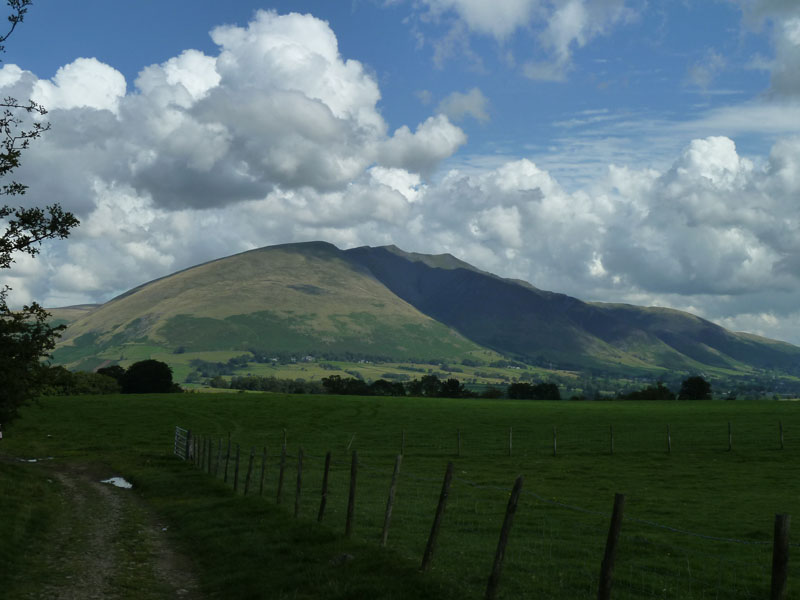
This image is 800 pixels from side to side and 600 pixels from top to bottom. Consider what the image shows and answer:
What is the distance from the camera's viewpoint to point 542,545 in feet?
76.0

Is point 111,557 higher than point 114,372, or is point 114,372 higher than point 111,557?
point 111,557

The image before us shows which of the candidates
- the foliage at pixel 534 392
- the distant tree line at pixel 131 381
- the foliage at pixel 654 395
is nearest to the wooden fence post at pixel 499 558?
the distant tree line at pixel 131 381

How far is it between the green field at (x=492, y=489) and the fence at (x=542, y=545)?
116mm

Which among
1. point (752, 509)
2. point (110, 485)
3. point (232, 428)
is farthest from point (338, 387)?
point (752, 509)

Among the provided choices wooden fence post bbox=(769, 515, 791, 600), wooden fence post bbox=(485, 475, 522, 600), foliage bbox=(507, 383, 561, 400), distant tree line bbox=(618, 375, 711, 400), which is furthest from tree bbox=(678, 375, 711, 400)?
wooden fence post bbox=(769, 515, 791, 600)

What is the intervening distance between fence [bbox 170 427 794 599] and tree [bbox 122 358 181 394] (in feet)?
421

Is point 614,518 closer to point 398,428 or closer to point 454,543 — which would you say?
point 454,543

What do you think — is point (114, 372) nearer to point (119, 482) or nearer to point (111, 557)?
point (119, 482)

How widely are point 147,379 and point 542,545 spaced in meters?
148

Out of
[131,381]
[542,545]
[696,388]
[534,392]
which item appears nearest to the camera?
[542,545]

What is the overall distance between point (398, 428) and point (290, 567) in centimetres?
6881

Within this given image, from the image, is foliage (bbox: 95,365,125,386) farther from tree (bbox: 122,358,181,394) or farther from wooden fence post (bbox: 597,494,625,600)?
wooden fence post (bbox: 597,494,625,600)

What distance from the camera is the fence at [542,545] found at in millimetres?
14727

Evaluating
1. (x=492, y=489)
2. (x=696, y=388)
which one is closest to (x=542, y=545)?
(x=492, y=489)
